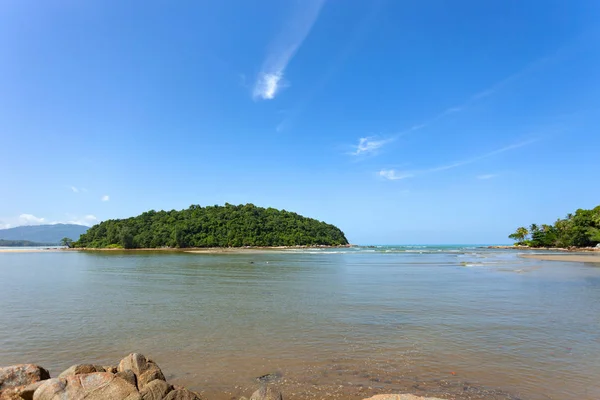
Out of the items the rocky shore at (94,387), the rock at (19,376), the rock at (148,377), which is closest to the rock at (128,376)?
the rocky shore at (94,387)

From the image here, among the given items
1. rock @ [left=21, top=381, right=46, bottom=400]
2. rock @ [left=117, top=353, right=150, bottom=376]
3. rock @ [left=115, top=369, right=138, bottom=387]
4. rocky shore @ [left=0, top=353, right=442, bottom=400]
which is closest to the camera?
rocky shore @ [left=0, top=353, right=442, bottom=400]

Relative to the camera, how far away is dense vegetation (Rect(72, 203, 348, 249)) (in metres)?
141

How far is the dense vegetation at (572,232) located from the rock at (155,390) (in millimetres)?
124516

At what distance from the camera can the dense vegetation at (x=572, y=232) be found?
98.8 meters

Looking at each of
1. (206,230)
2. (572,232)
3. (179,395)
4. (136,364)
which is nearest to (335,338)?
(179,395)

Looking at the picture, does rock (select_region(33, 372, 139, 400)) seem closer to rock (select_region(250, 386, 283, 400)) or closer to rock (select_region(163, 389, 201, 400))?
rock (select_region(163, 389, 201, 400))

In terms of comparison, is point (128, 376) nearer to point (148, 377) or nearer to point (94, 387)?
point (148, 377)

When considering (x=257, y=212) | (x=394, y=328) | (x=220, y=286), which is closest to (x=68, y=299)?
(x=220, y=286)

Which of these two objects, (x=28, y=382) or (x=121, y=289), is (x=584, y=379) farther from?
(x=121, y=289)

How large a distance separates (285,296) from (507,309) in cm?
1126

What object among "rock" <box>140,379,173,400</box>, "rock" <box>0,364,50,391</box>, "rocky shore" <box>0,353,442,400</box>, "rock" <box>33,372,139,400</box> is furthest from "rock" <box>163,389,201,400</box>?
"rock" <box>0,364,50,391</box>

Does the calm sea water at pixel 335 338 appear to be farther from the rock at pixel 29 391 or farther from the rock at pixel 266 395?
the rock at pixel 29 391

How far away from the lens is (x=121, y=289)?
23047mm

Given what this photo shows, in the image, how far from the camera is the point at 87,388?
6074 mm
